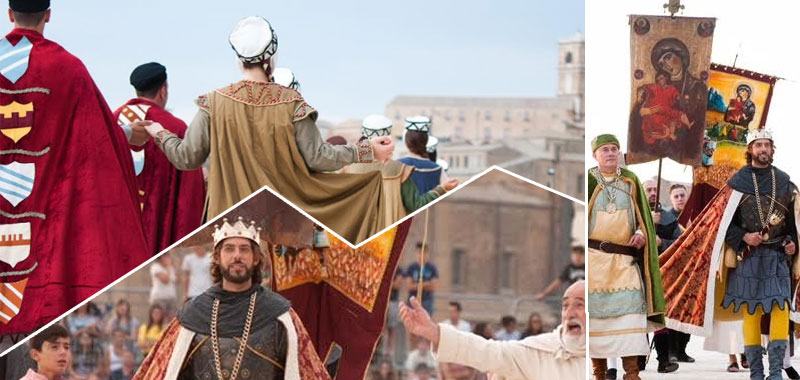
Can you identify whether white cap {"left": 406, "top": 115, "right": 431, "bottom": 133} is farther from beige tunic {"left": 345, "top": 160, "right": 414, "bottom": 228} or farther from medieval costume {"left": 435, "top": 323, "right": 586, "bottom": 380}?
medieval costume {"left": 435, "top": 323, "right": 586, "bottom": 380}

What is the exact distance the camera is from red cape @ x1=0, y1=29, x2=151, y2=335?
12.5 m

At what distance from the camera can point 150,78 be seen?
45.8ft

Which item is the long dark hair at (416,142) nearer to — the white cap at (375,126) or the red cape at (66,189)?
the white cap at (375,126)

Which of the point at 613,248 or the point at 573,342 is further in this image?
the point at 613,248

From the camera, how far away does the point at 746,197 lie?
16656mm

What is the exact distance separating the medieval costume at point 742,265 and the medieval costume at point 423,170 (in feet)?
6.69

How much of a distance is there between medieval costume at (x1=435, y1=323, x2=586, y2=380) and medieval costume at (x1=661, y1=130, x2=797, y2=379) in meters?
5.13

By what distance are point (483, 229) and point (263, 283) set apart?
3.05 ft

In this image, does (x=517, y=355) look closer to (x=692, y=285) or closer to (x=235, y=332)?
(x=235, y=332)

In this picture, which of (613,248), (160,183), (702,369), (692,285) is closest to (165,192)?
(160,183)

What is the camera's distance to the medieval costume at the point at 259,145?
1237 centimetres

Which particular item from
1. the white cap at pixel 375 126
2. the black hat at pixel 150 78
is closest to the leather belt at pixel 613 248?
the white cap at pixel 375 126

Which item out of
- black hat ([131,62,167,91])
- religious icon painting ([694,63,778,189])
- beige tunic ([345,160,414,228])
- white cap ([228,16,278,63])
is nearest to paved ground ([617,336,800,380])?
religious icon painting ([694,63,778,189])

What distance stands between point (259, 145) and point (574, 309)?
1844 mm
